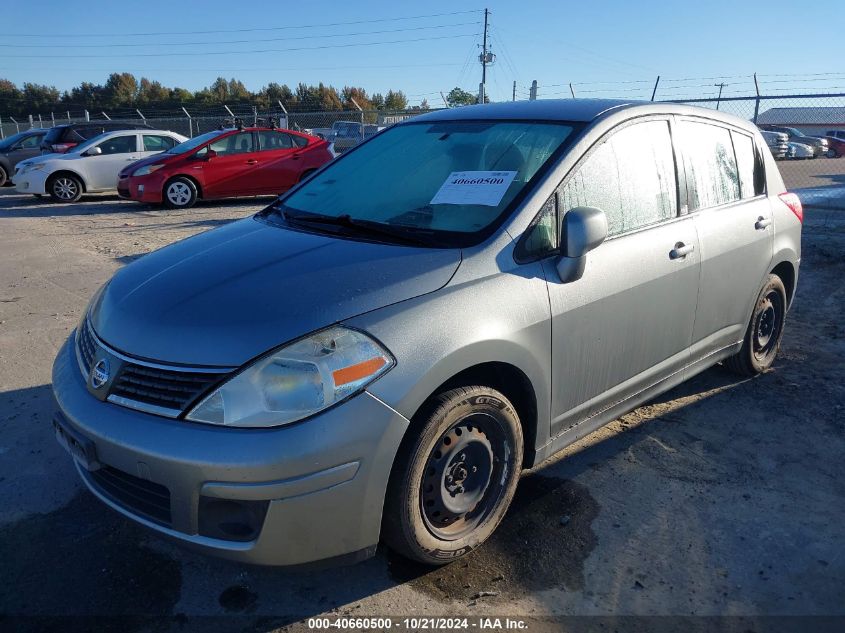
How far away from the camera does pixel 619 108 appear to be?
3260mm

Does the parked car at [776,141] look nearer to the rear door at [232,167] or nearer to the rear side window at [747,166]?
the rear door at [232,167]

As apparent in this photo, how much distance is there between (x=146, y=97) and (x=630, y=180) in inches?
3198

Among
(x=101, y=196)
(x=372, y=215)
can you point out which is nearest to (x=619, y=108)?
(x=372, y=215)

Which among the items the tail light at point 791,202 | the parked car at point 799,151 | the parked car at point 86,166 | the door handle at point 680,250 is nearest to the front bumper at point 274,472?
the door handle at point 680,250

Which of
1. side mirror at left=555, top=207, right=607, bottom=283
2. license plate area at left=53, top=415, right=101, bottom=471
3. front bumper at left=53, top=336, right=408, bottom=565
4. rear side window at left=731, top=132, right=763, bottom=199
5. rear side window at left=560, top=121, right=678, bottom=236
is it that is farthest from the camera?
rear side window at left=731, top=132, right=763, bottom=199

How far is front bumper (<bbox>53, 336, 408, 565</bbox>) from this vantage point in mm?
2029

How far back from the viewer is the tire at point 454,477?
7.61 ft

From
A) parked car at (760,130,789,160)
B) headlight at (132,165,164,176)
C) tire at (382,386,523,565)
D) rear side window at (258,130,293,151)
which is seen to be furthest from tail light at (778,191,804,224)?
parked car at (760,130,789,160)

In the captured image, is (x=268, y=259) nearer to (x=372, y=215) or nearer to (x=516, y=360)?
(x=372, y=215)

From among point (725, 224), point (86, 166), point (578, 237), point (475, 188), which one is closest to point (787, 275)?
point (725, 224)

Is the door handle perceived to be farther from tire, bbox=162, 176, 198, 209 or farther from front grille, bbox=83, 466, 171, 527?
tire, bbox=162, 176, 198, 209

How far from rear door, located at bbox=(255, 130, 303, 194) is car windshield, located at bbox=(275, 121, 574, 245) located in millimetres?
9719

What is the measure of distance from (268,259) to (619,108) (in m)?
1.87

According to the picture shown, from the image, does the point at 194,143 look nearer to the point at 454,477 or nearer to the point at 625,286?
the point at 625,286
